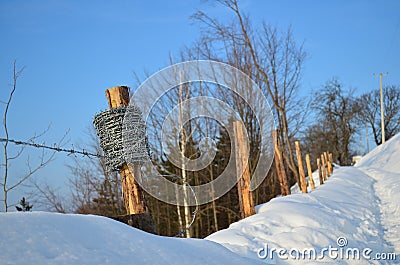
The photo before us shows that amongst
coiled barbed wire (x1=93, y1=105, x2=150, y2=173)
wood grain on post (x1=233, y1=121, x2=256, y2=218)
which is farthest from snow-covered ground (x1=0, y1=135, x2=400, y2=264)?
coiled barbed wire (x1=93, y1=105, x2=150, y2=173)

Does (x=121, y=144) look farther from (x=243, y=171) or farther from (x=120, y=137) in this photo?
(x=243, y=171)

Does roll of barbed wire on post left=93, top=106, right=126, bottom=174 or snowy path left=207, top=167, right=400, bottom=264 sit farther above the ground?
roll of barbed wire on post left=93, top=106, right=126, bottom=174

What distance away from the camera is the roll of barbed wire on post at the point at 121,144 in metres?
2.64

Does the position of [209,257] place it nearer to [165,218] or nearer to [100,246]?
[100,246]

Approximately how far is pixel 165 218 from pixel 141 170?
11.3 metres

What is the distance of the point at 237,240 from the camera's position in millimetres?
3631

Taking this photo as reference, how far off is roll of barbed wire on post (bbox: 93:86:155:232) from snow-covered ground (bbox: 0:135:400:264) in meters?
0.59

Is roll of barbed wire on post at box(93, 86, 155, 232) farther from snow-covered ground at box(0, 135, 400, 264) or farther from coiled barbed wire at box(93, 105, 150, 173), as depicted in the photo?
snow-covered ground at box(0, 135, 400, 264)

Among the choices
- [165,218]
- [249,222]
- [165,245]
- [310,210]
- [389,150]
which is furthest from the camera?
[389,150]

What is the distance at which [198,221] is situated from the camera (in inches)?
556

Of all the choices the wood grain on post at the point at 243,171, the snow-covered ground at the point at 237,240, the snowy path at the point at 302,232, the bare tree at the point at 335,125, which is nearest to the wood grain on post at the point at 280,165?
the snow-covered ground at the point at 237,240

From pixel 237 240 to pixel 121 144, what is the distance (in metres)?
1.61

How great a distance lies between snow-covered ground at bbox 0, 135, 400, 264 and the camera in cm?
147

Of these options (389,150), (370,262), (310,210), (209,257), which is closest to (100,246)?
(209,257)
